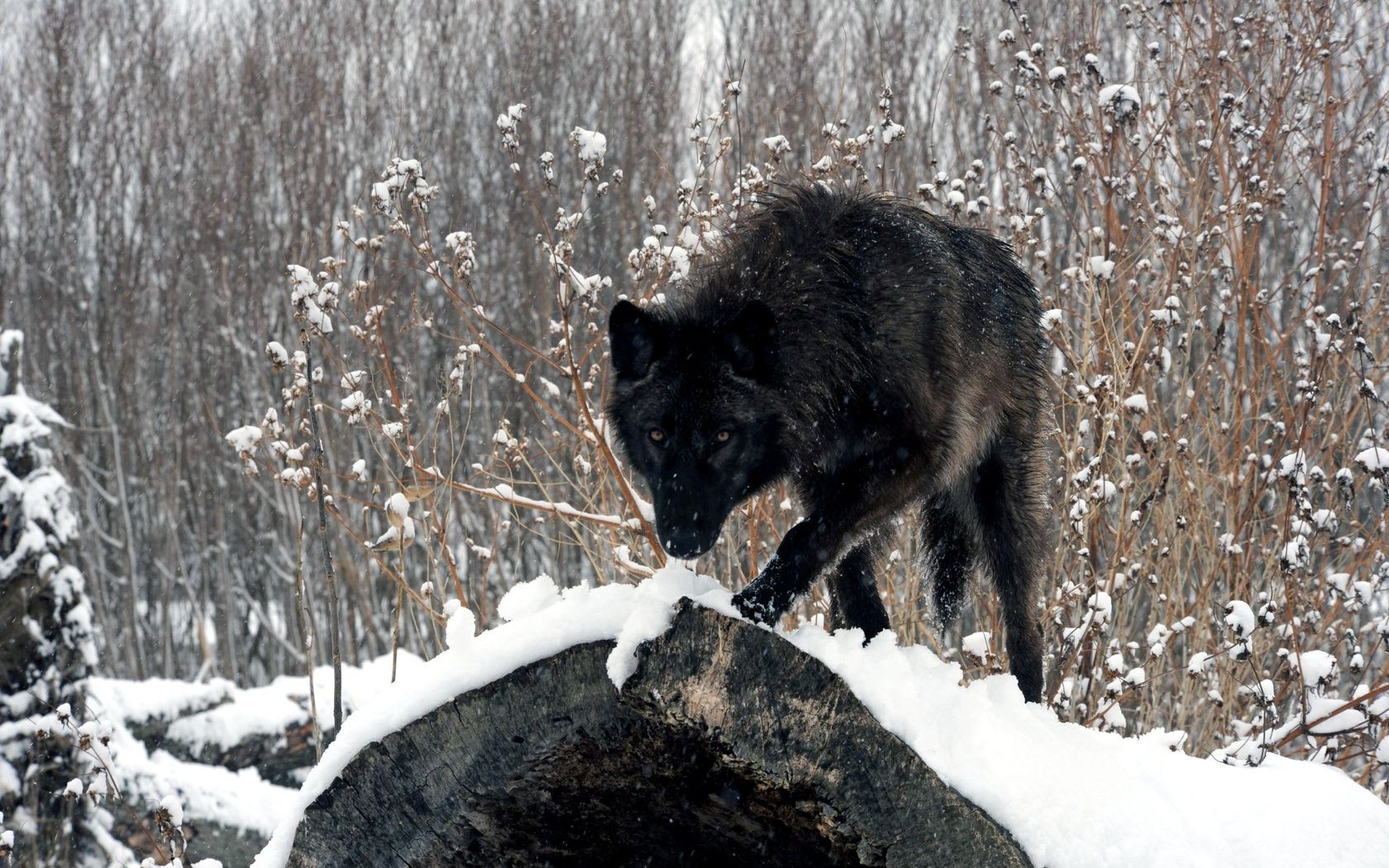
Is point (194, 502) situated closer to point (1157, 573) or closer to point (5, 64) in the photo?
point (5, 64)

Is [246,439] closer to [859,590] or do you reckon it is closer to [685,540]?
[685,540]

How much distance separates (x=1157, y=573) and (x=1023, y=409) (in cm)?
238

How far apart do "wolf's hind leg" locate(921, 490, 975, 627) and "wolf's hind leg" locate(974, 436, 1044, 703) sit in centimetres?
9

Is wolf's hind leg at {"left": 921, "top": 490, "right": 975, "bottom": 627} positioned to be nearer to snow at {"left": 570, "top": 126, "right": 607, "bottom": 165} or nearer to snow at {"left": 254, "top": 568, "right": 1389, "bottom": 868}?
snow at {"left": 254, "top": 568, "right": 1389, "bottom": 868}

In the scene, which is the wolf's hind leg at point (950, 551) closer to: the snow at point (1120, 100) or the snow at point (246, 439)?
the snow at point (1120, 100)

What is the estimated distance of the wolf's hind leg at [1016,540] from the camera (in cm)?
404

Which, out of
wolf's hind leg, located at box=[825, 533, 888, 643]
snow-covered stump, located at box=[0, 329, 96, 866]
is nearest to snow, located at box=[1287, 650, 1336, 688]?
wolf's hind leg, located at box=[825, 533, 888, 643]

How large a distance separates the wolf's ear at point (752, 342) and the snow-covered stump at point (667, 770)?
1.18 meters

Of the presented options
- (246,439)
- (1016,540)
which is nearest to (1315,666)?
(1016,540)

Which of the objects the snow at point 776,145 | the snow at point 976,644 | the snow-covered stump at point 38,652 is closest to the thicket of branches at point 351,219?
the snow at point 776,145

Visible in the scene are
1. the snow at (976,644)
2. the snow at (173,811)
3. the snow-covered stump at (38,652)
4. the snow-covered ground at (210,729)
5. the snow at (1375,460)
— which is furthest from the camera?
the snow-covered ground at (210,729)

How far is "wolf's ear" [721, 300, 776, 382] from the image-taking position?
3217mm

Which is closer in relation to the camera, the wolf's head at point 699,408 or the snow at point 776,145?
the wolf's head at point 699,408

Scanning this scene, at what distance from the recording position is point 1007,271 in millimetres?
4102
